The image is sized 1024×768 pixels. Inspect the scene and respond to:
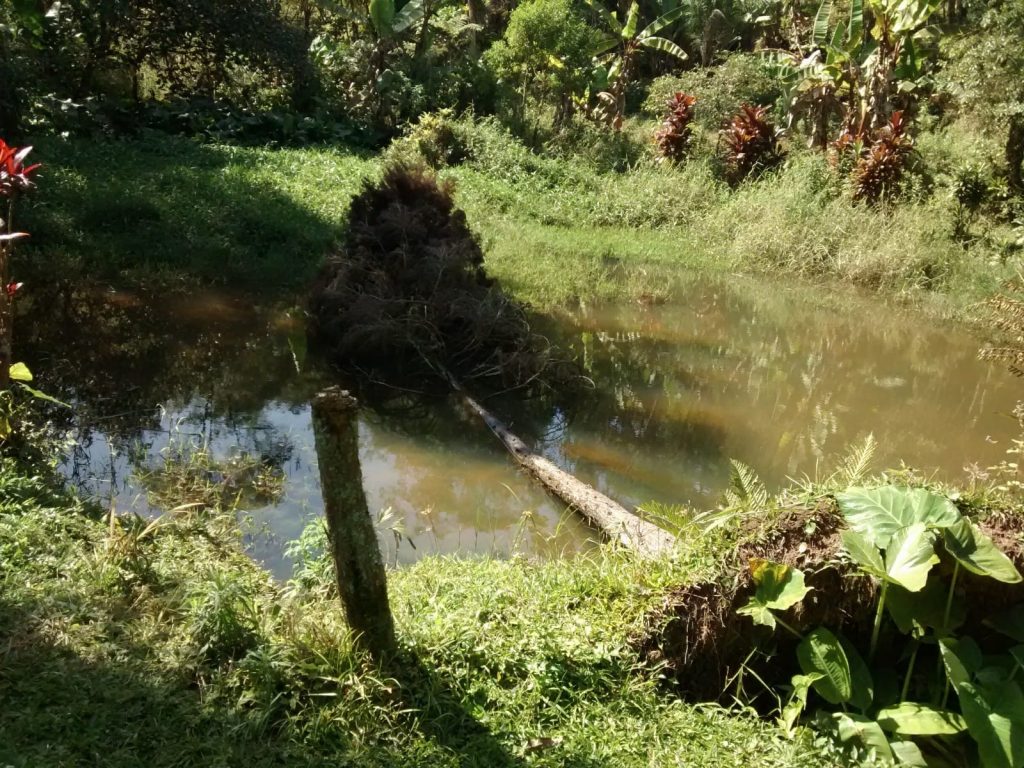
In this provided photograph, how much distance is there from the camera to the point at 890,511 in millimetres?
3717

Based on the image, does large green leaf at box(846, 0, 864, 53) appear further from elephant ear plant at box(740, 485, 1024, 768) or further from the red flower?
the red flower

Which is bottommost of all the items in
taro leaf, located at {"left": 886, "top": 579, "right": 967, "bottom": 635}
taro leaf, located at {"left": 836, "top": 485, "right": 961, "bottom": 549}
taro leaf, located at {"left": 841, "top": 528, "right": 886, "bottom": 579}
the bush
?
taro leaf, located at {"left": 886, "top": 579, "right": 967, "bottom": 635}

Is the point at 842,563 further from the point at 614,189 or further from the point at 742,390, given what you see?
the point at 614,189

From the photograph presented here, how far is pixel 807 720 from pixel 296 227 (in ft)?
35.5

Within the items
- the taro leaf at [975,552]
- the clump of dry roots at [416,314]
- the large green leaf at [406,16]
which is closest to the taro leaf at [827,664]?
the taro leaf at [975,552]

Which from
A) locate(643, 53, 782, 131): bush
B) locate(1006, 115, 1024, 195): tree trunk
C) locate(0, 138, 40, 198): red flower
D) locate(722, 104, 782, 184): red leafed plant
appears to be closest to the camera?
locate(0, 138, 40, 198): red flower

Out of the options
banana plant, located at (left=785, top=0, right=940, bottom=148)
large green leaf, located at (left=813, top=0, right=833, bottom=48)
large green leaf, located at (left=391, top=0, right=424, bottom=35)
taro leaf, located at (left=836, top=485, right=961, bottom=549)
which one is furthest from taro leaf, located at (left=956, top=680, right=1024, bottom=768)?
Answer: large green leaf, located at (left=391, top=0, right=424, bottom=35)

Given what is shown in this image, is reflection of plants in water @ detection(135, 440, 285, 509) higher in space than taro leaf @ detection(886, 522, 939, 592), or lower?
lower

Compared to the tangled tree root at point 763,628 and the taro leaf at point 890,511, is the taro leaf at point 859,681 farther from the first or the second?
the taro leaf at point 890,511

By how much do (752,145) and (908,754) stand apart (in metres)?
16.5

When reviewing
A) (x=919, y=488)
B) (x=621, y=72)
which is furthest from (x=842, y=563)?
(x=621, y=72)

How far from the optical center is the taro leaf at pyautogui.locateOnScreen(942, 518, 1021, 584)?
11.5 ft

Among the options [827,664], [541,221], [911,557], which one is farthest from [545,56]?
[827,664]

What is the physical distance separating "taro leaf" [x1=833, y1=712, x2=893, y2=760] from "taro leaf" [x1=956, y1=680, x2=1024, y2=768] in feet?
1.16
